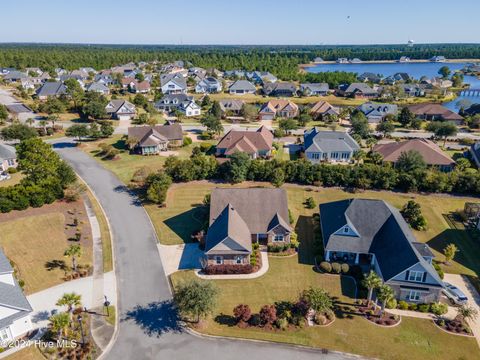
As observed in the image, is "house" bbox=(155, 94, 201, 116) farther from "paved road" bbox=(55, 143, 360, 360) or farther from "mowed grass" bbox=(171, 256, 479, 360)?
"mowed grass" bbox=(171, 256, 479, 360)

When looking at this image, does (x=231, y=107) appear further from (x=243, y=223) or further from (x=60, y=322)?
(x=60, y=322)

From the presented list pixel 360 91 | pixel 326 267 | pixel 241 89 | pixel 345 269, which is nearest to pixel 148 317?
pixel 326 267

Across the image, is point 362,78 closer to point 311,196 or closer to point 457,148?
point 457,148

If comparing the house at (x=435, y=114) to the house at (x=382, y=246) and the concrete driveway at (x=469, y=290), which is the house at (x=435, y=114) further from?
the concrete driveway at (x=469, y=290)

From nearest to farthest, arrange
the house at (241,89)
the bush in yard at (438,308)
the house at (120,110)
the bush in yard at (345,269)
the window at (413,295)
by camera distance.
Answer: the bush in yard at (438,308) < the window at (413,295) < the bush in yard at (345,269) < the house at (120,110) < the house at (241,89)

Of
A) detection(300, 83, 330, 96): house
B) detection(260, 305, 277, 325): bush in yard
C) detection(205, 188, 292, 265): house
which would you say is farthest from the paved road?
detection(300, 83, 330, 96): house

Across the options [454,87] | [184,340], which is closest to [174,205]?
[184,340]

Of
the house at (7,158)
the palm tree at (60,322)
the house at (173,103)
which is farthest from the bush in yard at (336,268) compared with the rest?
the house at (173,103)
